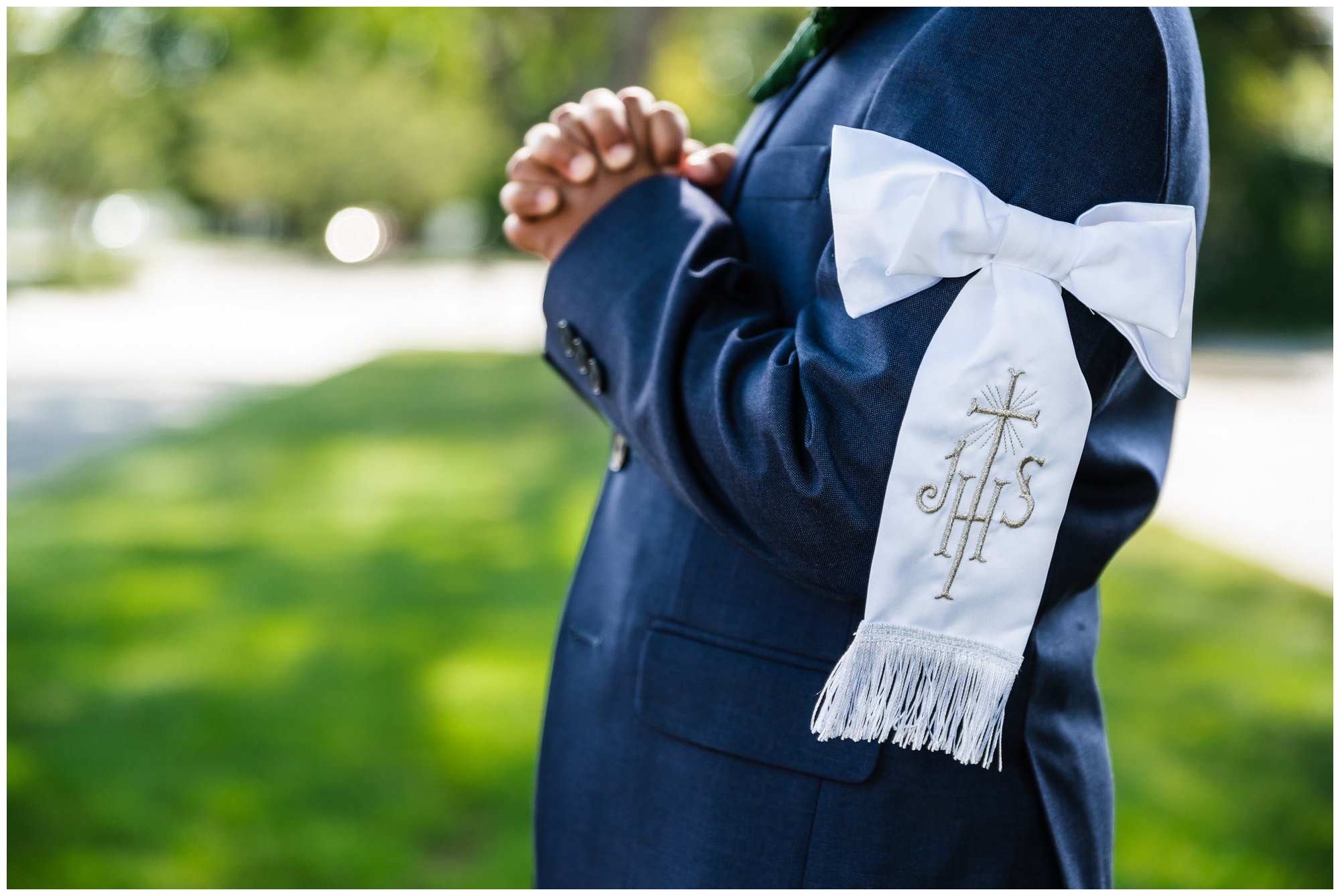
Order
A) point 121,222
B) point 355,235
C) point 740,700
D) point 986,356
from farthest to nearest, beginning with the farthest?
point 121,222 → point 355,235 → point 740,700 → point 986,356

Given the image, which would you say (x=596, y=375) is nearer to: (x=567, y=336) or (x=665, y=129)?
(x=567, y=336)

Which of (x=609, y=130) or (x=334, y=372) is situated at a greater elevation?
(x=334, y=372)

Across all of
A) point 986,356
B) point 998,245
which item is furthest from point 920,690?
point 998,245

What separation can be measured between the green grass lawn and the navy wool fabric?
173 centimetres

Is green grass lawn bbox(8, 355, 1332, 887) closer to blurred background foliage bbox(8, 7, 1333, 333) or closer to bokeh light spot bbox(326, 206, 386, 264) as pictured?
blurred background foliage bbox(8, 7, 1333, 333)

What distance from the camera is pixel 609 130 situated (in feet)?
4.49

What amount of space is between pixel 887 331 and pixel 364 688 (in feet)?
11.3

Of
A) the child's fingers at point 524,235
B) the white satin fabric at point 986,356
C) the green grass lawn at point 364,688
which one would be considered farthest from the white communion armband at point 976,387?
the green grass lawn at point 364,688

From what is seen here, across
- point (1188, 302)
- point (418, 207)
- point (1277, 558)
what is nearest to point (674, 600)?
point (1188, 302)

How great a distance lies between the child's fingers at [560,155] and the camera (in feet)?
4.45

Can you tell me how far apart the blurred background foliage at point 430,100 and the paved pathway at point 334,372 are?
2657mm

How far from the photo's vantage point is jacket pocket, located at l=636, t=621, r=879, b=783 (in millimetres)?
1277

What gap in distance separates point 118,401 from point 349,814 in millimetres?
9049

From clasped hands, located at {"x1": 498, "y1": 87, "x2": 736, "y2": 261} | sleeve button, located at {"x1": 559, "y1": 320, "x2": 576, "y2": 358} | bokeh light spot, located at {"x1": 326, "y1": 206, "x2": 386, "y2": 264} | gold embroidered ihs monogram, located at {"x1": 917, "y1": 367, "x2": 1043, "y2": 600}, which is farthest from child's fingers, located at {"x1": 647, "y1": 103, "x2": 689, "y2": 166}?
bokeh light spot, located at {"x1": 326, "y1": 206, "x2": 386, "y2": 264}
